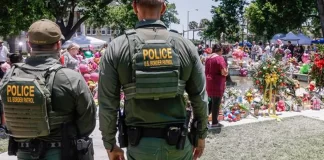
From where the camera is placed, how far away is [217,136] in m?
7.09

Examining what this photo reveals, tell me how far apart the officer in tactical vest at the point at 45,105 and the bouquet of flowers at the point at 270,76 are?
6571 millimetres

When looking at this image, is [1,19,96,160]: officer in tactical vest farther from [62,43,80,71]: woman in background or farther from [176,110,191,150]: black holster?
[62,43,80,71]: woman in background

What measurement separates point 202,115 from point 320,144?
4426 mm

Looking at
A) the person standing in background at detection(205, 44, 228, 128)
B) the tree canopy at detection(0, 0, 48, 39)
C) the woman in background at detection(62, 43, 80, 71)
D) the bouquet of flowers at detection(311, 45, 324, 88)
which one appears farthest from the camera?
the tree canopy at detection(0, 0, 48, 39)

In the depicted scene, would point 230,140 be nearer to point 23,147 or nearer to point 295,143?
point 295,143

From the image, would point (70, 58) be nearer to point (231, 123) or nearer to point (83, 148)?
point (231, 123)

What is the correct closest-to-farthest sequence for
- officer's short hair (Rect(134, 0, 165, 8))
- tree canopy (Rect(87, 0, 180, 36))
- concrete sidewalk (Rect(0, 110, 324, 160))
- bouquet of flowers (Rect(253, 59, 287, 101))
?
officer's short hair (Rect(134, 0, 165, 8)) < concrete sidewalk (Rect(0, 110, 324, 160)) < bouquet of flowers (Rect(253, 59, 287, 101)) < tree canopy (Rect(87, 0, 180, 36))

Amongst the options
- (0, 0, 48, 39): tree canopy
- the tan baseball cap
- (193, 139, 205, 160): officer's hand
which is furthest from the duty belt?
(0, 0, 48, 39): tree canopy

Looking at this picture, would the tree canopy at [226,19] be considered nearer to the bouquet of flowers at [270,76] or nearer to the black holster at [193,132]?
the bouquet of flowers at [270,76]

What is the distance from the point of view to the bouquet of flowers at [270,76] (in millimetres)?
8695

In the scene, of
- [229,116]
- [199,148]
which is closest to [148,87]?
[199,148]

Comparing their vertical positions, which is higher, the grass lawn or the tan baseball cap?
the tan baseball cap

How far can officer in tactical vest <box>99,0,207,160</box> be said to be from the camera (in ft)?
8.11

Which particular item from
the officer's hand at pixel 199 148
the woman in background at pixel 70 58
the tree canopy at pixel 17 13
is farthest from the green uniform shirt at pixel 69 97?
the tree canopy at pixel 17 13
